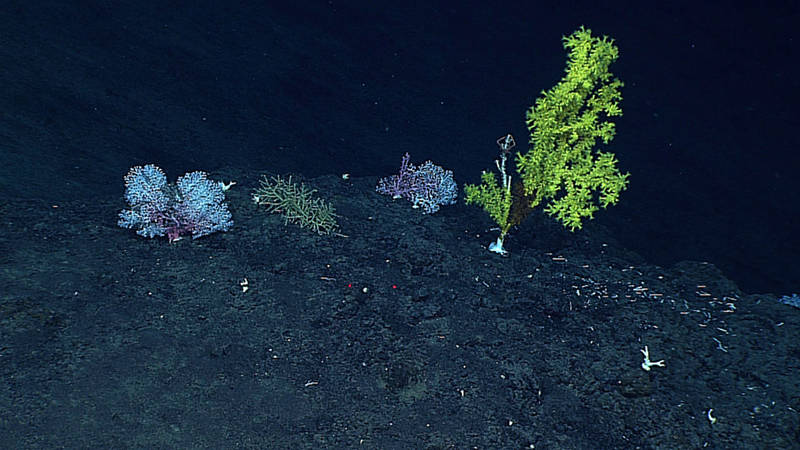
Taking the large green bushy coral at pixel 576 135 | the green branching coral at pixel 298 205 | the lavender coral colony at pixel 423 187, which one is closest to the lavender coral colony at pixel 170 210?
the green branching coral at pixel 298 205

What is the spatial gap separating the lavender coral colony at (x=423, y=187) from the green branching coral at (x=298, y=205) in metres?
0.67

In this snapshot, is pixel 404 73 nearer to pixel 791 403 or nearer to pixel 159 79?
pixel 159 79

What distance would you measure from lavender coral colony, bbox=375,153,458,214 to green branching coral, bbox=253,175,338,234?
2.21ft

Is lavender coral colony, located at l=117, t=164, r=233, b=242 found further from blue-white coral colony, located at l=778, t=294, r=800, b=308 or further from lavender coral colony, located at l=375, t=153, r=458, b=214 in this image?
blue-white coral colony, located at l=778, t=294, r=800, b=308

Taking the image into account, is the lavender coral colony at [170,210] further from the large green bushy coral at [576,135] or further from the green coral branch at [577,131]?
the green coral branch at [577,131]

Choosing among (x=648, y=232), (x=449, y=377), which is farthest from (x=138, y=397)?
(x=648, y=232)

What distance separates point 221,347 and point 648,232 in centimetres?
411

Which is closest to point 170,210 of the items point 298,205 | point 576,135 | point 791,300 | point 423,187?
point 298,205

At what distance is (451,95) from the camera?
7488 millimetres

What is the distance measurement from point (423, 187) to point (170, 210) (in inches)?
87.0

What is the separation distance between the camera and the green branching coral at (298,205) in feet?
16.9

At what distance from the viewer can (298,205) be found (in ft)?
17.1

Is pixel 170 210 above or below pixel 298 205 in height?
below

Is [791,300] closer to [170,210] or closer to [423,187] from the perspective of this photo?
[423,187]
